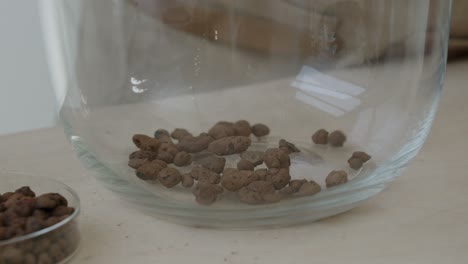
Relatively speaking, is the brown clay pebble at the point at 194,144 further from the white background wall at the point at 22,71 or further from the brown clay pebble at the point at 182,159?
the white background wall at the point at 22,71

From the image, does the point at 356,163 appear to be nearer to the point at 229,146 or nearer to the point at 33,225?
the point at 229,146

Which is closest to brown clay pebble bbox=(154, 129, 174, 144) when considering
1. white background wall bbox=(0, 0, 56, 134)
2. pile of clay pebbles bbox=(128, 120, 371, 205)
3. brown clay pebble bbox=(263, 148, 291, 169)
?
pile of clay pebbles bbox=(128, 120, 371, 205)

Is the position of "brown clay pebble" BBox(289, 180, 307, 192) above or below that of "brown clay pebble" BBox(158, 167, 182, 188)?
above

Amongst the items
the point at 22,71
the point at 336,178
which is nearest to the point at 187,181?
the point at 336,178

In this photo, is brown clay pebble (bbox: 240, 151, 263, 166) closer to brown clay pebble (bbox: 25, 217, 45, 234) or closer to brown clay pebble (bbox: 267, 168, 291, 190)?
brown clay pebble (bbox: 267, 168, 291, 190)

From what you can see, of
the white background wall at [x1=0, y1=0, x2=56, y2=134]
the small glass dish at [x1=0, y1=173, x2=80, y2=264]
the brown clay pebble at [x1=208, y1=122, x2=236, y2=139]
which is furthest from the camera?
the white background wall at [x1=0, y1=0, x2=56, y2=134]

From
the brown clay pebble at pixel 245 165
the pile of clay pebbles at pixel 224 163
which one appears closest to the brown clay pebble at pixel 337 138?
the pile of clay pebbles at pixel 224 163
